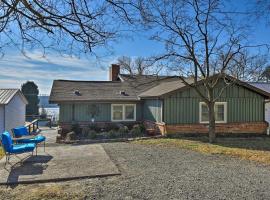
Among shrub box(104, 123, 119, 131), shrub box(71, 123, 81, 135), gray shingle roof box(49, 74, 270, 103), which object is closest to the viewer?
shrub box(71, 123, 81, 135)

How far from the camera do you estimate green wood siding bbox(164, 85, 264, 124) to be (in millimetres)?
15727

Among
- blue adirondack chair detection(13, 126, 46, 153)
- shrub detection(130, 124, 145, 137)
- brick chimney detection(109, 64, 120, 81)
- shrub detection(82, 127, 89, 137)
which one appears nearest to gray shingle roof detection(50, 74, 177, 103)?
shrub detection(82, 127, 89, 137)

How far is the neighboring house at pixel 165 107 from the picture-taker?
15.8 m

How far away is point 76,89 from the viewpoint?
1988 centimetres

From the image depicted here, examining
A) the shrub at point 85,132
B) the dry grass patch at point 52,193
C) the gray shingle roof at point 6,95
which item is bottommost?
the dry grass patch at point 52,193

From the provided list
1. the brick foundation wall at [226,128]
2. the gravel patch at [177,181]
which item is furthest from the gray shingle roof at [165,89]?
the gravel patch at [177,181]

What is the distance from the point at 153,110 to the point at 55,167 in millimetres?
9992

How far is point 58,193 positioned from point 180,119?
11168mm

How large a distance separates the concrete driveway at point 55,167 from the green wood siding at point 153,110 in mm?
6586

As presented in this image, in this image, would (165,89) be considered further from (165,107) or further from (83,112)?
(83,112)

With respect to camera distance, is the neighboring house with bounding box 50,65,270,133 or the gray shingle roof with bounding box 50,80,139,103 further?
the gray shingle roof with bounding box 50,80,139,103

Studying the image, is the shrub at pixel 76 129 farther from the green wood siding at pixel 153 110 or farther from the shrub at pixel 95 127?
the green wood siding at pixel 153 110

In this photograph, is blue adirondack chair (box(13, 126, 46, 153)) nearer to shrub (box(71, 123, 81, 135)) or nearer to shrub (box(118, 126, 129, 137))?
shrub (box(71, 123, 81, 135))

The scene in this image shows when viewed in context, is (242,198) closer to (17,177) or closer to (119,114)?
(17,177)
